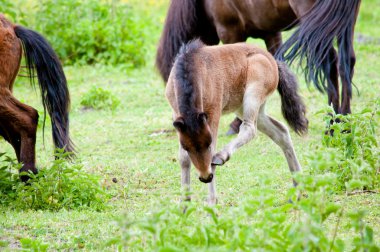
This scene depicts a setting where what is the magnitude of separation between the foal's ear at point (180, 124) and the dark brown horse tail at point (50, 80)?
1.93 metres

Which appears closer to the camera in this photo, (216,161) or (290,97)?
(216,161)

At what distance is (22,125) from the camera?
598 centimetres

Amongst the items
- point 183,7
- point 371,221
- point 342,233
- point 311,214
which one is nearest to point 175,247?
point 311,214

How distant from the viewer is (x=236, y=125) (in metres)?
8.21

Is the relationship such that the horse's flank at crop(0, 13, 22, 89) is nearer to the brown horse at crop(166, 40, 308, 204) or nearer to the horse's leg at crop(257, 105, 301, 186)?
the brown horse at crop(166, 40, 308, 204)

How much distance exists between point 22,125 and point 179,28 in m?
2.80

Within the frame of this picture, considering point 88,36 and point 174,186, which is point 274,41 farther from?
point 88,36

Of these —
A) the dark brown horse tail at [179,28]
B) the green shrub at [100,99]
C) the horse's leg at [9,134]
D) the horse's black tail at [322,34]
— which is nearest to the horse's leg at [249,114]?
the horse's black tail at [322,34]

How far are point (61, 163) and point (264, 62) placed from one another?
1.74 meters

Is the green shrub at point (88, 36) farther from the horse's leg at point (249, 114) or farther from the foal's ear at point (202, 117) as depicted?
the foal's ear at point (202, 117)

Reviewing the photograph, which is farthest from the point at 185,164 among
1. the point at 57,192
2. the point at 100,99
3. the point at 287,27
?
the point at 100,99

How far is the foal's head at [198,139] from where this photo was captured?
15.0 ft

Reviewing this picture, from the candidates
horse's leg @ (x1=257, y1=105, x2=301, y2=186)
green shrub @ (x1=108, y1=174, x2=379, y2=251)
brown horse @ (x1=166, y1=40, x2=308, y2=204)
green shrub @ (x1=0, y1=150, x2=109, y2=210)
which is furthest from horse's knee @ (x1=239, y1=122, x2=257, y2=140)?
green shrub @ (x1=108, y1=174, x2=379, y2=251)

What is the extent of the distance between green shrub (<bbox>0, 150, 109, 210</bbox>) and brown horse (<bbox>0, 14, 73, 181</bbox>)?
251mm
